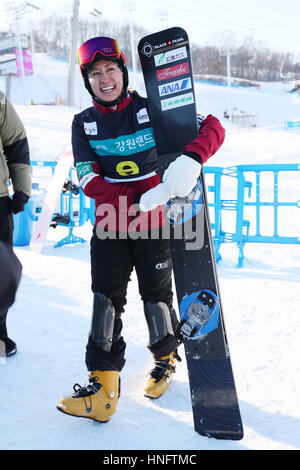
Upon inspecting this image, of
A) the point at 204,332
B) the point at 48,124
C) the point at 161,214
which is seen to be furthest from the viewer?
the point at 48,124

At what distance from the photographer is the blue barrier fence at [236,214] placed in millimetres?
5398

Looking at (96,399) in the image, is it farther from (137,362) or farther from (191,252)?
(191,252)

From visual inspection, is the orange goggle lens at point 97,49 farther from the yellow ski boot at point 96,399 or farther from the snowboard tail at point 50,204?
the snowboard tail at point 50,204

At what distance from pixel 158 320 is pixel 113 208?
687 millimetres

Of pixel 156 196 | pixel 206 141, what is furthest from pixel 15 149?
pixel 206 141

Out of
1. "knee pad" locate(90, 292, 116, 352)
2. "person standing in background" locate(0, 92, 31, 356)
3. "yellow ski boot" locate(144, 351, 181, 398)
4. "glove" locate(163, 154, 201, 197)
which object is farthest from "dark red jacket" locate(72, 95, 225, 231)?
"yellow ski boot" locate(144, 351, 181, 398)

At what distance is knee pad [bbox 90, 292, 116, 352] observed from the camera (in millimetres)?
2398

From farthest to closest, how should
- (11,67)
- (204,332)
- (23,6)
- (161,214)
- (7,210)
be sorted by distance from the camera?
(11,67) → (23,6) → (7,210) → (161,214) → (204,332)

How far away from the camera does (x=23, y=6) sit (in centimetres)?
4747

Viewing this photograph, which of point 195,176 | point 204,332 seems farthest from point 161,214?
point 204,332

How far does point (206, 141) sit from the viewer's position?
2.15 m

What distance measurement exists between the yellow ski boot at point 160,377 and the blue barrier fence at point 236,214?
2911 millimetres
